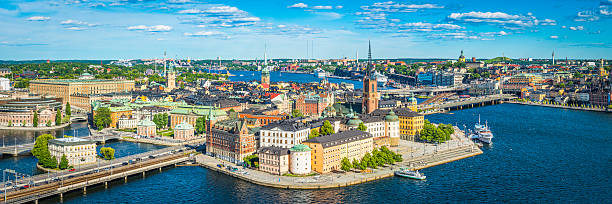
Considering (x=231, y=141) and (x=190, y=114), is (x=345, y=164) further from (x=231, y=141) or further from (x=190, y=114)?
(x=190, y=114)

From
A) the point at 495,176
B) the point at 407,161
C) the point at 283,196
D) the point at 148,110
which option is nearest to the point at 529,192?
the point at 495,176

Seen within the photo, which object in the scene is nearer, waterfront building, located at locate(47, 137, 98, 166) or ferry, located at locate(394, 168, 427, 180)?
ferry, located at locate(394, 168, 427, 180)

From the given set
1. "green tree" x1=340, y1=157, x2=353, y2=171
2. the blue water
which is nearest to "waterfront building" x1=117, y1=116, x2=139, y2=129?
the blue water

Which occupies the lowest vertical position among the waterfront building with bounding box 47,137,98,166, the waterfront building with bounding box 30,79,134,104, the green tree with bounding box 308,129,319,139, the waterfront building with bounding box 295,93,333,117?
the waterfront building with bounding box 47,137,98,166

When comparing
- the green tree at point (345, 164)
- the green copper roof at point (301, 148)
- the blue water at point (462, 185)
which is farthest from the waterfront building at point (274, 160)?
the green tree at point (345, 164)

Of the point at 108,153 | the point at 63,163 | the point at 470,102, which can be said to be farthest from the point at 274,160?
the point at 470,102

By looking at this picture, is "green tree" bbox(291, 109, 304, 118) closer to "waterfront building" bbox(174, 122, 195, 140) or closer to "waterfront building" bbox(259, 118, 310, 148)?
"waterfront building" bbox(174, 122, 195, 140)
